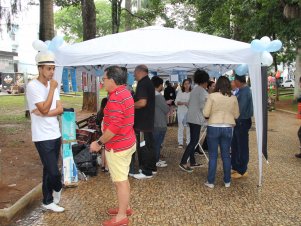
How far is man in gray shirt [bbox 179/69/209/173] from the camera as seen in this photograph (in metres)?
6.45

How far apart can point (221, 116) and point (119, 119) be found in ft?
7.12

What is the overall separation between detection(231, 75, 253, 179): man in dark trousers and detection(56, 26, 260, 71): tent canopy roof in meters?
0.65

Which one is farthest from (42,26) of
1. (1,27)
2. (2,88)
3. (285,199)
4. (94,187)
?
(2,88)

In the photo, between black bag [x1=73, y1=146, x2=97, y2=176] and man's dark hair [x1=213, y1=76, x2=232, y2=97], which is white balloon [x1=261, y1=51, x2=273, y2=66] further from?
black bag [x1=73, y1=146, x2=97, y2=176]

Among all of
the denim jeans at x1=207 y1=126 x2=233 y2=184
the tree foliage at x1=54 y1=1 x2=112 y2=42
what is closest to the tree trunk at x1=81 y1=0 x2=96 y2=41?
the denim jeans at x1=207 y1=126 x2=233 y2=184

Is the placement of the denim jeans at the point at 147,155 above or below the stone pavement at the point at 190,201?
above

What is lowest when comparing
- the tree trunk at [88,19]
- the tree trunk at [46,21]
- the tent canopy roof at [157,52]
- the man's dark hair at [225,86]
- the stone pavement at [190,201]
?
the stone pavement at [190,201]

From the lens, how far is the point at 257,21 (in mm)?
20953

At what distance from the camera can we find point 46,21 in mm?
12031

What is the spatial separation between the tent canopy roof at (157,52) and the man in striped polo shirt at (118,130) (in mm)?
1521

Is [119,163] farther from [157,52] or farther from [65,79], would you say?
[65,79]

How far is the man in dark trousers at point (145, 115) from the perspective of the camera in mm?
5629

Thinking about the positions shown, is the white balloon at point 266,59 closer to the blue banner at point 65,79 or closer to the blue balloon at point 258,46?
the blue balloon at point 258,46

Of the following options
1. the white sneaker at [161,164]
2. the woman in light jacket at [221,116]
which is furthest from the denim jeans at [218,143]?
the white sneaker at [161,164]
